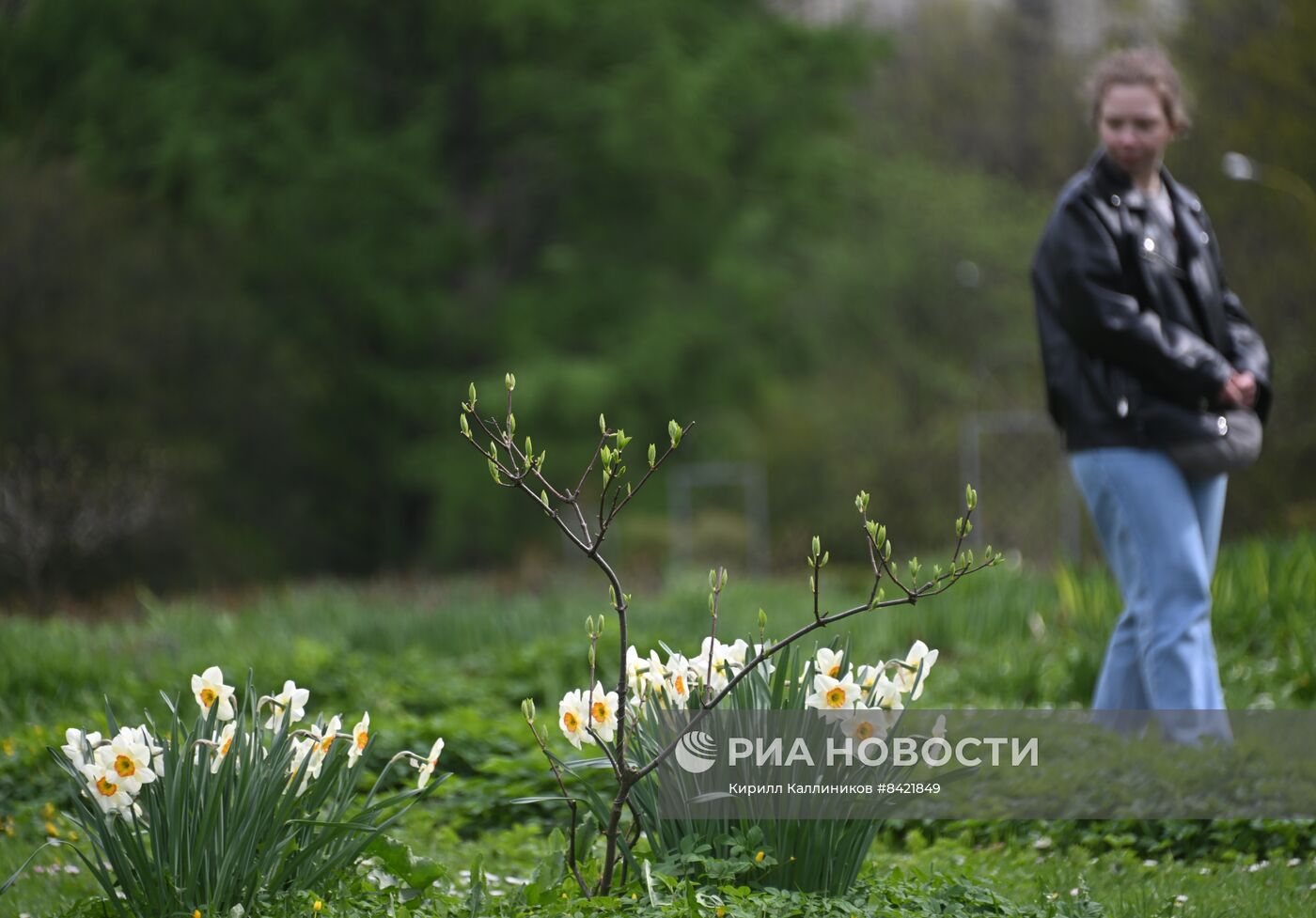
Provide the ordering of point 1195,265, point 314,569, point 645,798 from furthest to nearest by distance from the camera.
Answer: point 314,569 < point 1195,265 < point 645,798

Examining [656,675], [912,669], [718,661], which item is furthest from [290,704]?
[912,669]

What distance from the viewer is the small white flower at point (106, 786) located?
2.18m

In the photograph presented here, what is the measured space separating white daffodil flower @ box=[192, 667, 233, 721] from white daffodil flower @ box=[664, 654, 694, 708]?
0.74 m

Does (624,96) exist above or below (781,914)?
above

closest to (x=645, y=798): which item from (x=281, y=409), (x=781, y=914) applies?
(x=781, y=914)

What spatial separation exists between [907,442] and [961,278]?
5.09m

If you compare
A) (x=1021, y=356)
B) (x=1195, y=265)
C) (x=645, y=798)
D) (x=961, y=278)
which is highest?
(x=961, y=278)

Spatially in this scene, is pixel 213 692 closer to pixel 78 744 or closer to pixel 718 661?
pixel 78 744

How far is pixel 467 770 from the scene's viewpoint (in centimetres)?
389

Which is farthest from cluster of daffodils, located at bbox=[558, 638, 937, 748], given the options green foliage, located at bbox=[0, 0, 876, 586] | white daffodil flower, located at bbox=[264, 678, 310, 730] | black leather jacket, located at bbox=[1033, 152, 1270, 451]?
green foliage, located at bbox=[0, 0, 876, 586]

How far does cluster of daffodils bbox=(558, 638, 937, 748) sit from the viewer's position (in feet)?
7.62

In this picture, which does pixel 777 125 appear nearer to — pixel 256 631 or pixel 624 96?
pixel 624 96

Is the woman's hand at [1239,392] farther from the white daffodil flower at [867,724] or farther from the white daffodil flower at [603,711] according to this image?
the white daffodil flower at [603,711]

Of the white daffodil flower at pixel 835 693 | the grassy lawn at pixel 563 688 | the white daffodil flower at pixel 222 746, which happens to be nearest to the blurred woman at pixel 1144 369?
the grassy lawn at pixel 563 688
